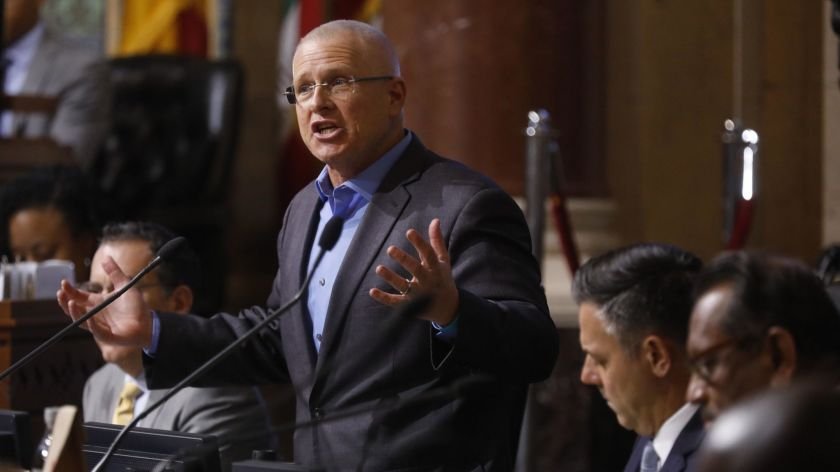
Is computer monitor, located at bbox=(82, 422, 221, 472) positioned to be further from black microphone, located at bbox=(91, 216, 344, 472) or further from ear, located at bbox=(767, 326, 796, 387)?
ear, located at bbox=(767, 326, 796, 387)

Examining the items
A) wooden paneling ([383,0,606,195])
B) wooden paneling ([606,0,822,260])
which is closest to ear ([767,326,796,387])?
wooden paneling ([383,0,606,195])

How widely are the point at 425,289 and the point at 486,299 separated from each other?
0.31 m

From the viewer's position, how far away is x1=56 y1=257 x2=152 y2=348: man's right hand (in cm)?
309

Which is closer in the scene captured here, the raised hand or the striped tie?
the raised hand

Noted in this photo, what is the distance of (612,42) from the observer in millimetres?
5965

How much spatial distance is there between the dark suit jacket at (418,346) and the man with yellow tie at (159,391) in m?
0.50

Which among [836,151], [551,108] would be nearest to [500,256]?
[551,108]

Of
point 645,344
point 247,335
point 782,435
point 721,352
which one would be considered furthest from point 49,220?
point 782,435

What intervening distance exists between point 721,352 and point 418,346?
3.32 feet

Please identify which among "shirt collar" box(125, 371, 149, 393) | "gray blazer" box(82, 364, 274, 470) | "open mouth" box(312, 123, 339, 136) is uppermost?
"open mouth" box(312, 123, 339, 136)

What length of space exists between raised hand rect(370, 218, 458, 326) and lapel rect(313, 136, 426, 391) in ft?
1.24

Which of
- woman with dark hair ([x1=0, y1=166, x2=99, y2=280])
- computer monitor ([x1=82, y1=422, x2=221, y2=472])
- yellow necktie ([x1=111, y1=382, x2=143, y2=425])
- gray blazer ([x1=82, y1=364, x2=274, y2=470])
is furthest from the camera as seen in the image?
woman with dark hair ([x1=0, y1=166, x2=99, y2=280])

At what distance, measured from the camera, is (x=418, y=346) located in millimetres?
3023

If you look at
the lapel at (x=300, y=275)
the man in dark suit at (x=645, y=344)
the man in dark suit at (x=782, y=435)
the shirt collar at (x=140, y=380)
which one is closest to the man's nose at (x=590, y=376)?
the man in dark suit at (x=645, y=344)
